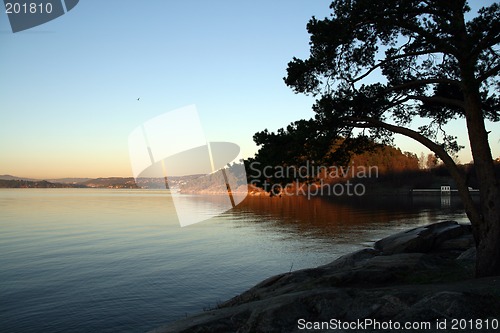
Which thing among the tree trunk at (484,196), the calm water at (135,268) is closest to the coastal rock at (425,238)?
the calm water at (135,268)

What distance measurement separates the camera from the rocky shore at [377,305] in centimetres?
868

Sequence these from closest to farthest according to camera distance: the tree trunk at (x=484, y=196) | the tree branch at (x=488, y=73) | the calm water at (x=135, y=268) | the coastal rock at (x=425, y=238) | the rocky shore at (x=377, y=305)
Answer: the rocky shore at (x=377, y=305)
the tree trunk at (x=484, y=196)
the tree branch at (x=488, y=73)
the calm water at (x=135, y=268)
the coastal rock at (x=425, y=238)

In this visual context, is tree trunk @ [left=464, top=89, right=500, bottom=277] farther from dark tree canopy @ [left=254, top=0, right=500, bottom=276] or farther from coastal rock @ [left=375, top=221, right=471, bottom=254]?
coastal rock @ [left=375, top=221, right=471, bottom=254]

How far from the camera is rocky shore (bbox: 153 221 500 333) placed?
868 centimetres

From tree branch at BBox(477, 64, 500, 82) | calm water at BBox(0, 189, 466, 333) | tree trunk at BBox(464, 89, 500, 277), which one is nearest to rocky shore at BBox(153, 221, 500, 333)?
tree trunk at BBox(464, 89, 500, 277)

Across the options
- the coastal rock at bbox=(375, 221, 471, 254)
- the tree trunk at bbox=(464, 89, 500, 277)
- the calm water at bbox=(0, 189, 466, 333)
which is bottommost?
the calm water at bbox=(0, 189, 466, 333)

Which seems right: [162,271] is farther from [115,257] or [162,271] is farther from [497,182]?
[497,182]

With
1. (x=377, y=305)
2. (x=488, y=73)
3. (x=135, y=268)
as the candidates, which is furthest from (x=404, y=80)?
(x=135, y=268)

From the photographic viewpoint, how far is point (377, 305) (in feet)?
32.9

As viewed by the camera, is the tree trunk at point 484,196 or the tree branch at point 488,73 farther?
the tree branch at point 488,73

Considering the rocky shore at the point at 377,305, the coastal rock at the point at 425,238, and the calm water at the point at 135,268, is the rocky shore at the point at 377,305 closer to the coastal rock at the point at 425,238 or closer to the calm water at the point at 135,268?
the calm water at the point at 135,268

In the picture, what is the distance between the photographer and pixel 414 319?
8781 millimetres

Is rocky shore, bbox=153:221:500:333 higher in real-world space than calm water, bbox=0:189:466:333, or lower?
higher

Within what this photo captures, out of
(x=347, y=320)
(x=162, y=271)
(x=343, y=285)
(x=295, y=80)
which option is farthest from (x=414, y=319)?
(x=162, y=271)
